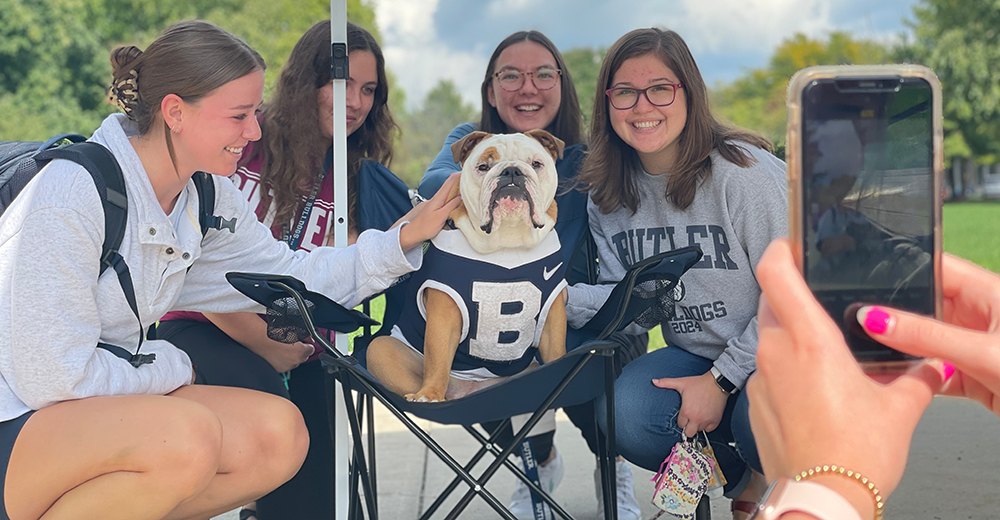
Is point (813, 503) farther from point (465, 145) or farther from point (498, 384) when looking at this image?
point (465, 145)

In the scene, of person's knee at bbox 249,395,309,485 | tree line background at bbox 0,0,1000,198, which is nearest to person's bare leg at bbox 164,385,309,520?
person's knee at bbox 249,395,309,485

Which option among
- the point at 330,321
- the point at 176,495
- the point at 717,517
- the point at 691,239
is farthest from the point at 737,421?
the point at 176,495

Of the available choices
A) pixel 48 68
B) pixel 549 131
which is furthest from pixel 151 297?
pixel 48 68

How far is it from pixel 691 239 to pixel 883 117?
1626 millimetres

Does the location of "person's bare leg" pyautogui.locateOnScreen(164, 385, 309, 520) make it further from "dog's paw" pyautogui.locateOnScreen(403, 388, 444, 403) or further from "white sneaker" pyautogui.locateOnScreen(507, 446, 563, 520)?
"white sneaker" pyautogui.locateOnScreen(507, 446, 563, 520)

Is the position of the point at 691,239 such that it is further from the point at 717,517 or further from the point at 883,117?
the point at 883,117

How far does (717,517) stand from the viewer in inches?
119

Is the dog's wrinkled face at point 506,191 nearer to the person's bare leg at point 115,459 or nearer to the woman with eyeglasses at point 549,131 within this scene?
the woman with eyeglasses at point 549,131

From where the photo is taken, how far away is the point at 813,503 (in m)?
0.70

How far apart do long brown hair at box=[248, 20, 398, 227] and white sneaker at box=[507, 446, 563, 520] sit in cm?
120

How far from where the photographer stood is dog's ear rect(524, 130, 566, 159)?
259cm

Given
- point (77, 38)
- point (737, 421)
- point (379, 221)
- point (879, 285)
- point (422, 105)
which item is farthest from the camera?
point (422, 105)

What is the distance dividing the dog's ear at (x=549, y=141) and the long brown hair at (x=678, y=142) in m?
0.14

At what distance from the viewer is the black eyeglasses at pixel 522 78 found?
3.42 meters
